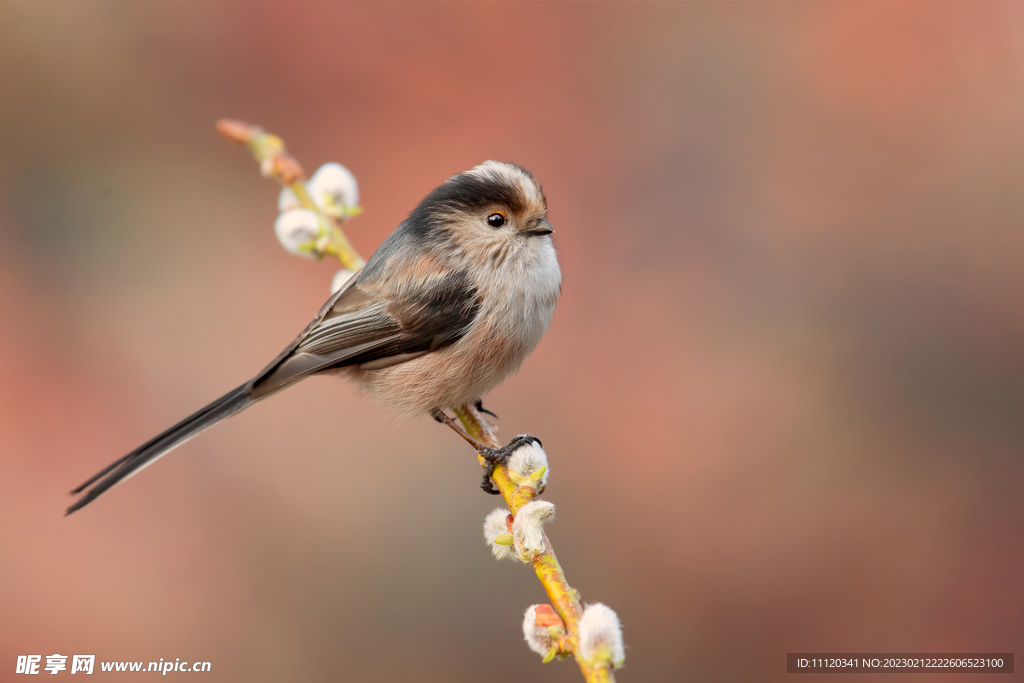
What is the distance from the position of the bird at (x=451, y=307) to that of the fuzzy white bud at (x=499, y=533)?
624mm

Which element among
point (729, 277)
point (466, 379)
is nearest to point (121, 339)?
point (466, 379)

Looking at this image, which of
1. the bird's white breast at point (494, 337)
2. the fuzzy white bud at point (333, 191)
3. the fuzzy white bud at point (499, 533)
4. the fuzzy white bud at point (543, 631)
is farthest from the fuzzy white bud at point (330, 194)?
the fuzzy white bud at point (543, 631)

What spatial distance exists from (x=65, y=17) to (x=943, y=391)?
5.58 metres

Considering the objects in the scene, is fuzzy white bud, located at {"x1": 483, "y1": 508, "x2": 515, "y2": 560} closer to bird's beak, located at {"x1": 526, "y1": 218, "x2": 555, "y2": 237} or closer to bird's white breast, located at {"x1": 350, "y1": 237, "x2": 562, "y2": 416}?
bird's white breast, located at {"x1": 350, "y1": 237, "x2": 562, "y2": 416}

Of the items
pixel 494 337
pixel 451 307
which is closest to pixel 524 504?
pixel 494 337

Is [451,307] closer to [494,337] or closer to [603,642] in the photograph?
[494,337]

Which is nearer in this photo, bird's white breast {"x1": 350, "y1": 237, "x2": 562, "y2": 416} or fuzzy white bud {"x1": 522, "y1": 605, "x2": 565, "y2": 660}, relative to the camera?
fuzzy white bud {"x1": 522, "y1": 605, "x2": 565, "y2": 660}

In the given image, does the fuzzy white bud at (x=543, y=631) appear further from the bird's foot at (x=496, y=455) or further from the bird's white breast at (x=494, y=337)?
the bird's white breast at (x=494, y=337)

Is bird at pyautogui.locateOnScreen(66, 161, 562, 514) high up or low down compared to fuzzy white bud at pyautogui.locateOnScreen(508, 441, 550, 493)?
up

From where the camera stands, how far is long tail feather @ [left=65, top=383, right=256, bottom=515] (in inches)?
81.9

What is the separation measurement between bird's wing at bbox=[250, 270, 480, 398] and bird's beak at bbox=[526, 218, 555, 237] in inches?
10.1

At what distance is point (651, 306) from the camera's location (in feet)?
14.4

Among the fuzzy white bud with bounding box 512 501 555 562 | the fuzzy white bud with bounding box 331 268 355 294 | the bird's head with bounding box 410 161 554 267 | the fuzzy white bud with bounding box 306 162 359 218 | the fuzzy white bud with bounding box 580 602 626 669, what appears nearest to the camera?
the fuzzy white bud with bounding box 580 602 626 669

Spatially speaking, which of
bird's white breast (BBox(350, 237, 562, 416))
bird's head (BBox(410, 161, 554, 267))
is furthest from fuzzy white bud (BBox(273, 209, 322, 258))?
bird's white breast (BBox(350, 237, 562, 416))
